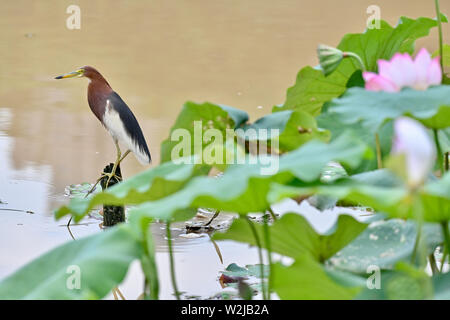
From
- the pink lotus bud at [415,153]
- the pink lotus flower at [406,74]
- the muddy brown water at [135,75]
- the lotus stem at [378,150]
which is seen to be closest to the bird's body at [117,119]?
the muddy brown water at [135,75]

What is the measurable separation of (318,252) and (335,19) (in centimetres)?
515

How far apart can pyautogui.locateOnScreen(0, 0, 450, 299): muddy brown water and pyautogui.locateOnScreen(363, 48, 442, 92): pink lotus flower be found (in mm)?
1025

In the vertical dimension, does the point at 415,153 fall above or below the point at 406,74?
below

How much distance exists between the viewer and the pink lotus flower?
922mm

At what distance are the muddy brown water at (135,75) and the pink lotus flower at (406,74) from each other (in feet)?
3.36

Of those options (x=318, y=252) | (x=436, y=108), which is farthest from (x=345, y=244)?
(x=436, y=108)

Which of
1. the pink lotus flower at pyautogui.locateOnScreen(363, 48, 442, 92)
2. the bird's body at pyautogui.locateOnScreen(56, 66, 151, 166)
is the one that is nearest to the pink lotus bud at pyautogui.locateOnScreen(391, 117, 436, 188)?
the pink lotus flower at pyautogui.locateOnScreen(363, 48, 442, 92)

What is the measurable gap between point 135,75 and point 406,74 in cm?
377

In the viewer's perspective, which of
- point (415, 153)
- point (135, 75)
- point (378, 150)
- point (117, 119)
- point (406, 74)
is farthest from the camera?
point (135, 75)

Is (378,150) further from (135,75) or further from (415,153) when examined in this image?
(135,75)

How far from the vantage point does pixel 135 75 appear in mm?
4609

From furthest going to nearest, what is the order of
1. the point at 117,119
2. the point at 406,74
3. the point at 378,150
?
the point at 117,119 < the point at 378,150 < the point at 406,74

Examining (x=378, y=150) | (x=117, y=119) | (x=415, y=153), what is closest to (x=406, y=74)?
(x=378, y=150)

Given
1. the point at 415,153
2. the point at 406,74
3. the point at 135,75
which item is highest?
the point at 135,75
